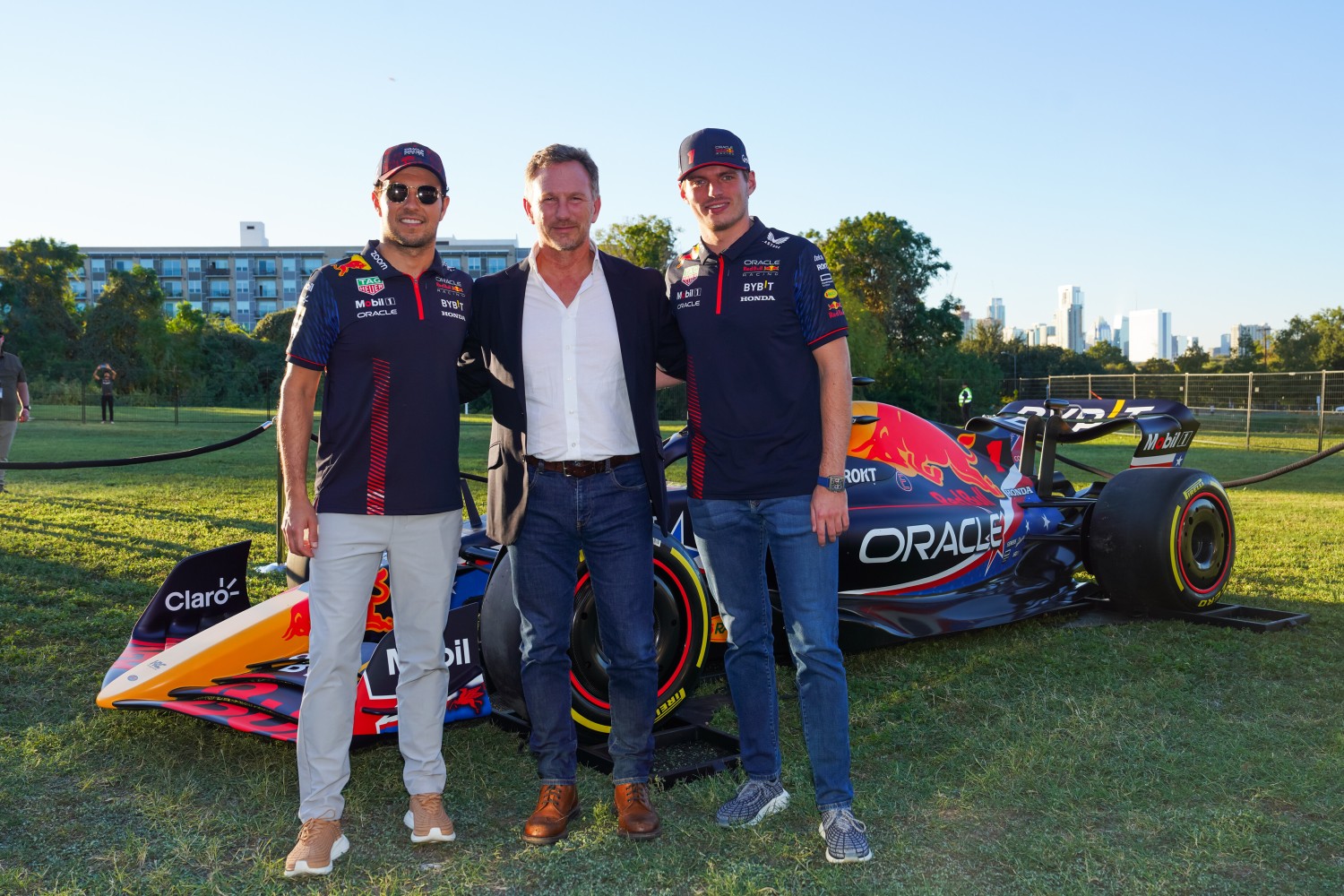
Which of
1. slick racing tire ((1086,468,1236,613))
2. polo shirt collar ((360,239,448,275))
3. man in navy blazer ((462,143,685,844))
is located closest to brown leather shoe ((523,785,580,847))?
man in navy blazer ((462,143,685,844))

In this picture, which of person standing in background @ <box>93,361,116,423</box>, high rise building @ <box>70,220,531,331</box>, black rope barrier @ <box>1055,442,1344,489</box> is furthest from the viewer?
high rise building @ <box>70,220,531,331</box>

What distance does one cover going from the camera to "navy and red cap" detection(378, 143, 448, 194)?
130 inches

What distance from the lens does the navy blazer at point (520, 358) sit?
3.36 meters

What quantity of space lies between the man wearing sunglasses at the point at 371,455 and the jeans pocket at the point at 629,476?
52cm

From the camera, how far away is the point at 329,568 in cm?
324

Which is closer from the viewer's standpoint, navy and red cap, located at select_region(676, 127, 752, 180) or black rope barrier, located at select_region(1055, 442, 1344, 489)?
navy and red cap, located at select_region(676, 127, 752, 180)

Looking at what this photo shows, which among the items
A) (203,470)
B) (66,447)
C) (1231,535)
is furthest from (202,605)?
(66,447)

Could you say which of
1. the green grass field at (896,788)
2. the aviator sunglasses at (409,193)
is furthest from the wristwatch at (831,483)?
the aviator sunglasses at (409,193)

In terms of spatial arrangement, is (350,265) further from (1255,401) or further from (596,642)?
(1255,401)

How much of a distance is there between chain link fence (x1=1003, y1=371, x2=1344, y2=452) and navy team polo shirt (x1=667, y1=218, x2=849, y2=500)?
21531mm

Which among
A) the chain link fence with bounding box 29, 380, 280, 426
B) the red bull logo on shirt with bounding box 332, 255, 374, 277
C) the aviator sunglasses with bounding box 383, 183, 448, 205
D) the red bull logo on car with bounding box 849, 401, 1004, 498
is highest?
the aviator sunglasses with bounding box 383, 183, 448, 205

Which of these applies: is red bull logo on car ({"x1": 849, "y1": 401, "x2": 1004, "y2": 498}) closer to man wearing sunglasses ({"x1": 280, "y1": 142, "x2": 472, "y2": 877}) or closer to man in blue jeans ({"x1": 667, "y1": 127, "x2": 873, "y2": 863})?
man in blue jeans ({"x1": 667, "y1": 127, "x2": 873, "y2": 863})

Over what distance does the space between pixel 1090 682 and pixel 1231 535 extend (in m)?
2.24

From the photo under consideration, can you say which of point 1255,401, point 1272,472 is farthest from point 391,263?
point 1255,401
